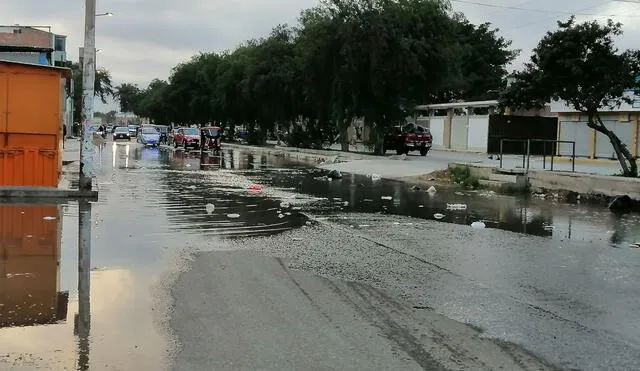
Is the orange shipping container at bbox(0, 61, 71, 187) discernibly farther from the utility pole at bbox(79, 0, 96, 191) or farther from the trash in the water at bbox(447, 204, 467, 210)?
the trash in the water at bbox(447, 204, 467, 210)

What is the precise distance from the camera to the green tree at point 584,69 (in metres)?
21.6

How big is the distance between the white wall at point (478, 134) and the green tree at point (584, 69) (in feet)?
94.5

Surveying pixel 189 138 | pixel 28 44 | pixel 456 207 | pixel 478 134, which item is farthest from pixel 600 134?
pixel 28 44

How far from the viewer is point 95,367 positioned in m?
5.07

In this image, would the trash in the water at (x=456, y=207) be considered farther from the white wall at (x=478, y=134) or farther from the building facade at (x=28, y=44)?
the white wall at (x=478, y=134)

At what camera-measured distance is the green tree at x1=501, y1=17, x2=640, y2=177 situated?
21641 mm

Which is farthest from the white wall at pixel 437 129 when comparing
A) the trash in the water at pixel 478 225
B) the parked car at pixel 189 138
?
the trash in the water at pixel 478 225

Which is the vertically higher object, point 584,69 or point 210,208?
point 584,69

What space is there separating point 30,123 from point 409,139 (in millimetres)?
31509

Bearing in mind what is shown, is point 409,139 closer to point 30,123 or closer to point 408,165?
point 408,165

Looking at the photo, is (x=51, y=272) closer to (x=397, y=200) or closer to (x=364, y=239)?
(x=364, y=239)

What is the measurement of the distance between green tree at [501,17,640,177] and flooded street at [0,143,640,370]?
5.53 meters

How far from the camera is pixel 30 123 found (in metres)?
16.3

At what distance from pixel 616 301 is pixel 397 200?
11.1 meters
